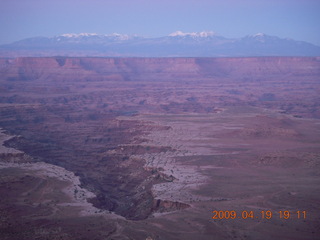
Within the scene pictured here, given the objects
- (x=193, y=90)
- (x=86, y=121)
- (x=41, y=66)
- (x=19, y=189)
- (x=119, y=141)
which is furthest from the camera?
(x=41, y=66)

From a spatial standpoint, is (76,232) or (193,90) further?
(193,90)

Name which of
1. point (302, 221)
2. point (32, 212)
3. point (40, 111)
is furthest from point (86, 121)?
point (302, 221)

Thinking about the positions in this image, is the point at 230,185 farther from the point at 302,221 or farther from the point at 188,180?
the point at 302,221
